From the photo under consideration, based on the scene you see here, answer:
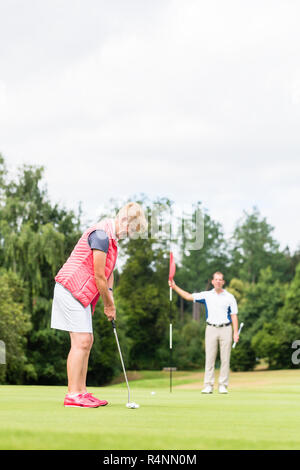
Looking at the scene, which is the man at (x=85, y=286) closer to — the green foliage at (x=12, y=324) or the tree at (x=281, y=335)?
the green foliage at (x=12, y=324)

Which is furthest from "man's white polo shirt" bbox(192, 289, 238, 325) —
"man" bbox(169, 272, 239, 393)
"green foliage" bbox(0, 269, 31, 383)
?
"green foliage" bbox(0, 269, 31, 383)

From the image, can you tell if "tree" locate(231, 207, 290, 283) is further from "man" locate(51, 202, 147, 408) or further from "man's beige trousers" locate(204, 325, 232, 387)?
"man" locate(51, 202, 147, 408)

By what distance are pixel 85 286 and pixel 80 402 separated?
45.3 inches

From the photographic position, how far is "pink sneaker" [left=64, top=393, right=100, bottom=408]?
686 centimetres

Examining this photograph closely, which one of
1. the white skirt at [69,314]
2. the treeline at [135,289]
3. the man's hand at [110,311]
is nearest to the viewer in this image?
the white skirt at [69,314]

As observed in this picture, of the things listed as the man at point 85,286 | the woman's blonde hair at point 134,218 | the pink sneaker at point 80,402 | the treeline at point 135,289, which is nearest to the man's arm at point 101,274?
the man at point 85,286

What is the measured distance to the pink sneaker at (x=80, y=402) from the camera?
6.86 meters

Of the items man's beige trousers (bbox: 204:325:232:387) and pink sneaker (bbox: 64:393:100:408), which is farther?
man's beige trousers (bbox: 204:325:232:387)

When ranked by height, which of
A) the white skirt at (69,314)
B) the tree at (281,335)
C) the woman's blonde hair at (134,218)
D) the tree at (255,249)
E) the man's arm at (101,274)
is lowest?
the tree at (281,335)

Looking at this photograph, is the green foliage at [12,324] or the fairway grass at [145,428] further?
the green foliage at [12,324]

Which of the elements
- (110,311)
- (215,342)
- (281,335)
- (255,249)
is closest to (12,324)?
(281,335)

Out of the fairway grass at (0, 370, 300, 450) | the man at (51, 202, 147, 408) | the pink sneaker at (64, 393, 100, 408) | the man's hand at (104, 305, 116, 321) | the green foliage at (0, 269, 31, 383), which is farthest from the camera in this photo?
the green foliage at (0, 269, 31, 383)
